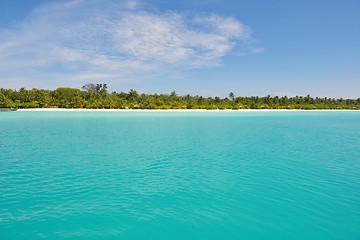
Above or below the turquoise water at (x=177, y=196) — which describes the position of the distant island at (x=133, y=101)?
above

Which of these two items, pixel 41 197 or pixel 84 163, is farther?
pixel 84 163

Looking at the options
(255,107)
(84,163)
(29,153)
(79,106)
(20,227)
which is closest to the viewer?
(20,227)

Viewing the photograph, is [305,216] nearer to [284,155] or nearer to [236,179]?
[236,179]

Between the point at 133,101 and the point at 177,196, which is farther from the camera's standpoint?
the point at 133,101

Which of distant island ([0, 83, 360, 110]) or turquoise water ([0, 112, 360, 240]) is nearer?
turquoise water ([0, 112, 360, 240])

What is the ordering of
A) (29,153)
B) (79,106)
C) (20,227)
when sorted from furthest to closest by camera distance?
(79,106)
(29,153)
(20,227)

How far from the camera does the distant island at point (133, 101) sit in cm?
7824

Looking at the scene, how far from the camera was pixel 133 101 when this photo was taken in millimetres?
89500

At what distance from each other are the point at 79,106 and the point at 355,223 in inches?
3130

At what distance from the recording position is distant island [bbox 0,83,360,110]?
78.2 meters

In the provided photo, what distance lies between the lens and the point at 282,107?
104438 mm

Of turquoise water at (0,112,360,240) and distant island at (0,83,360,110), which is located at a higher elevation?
distant island at (0,83,360,110)

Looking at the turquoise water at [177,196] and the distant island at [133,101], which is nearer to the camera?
the turquoise water at [177,196]

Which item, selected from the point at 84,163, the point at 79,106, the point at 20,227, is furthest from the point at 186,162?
the point at 79,106
